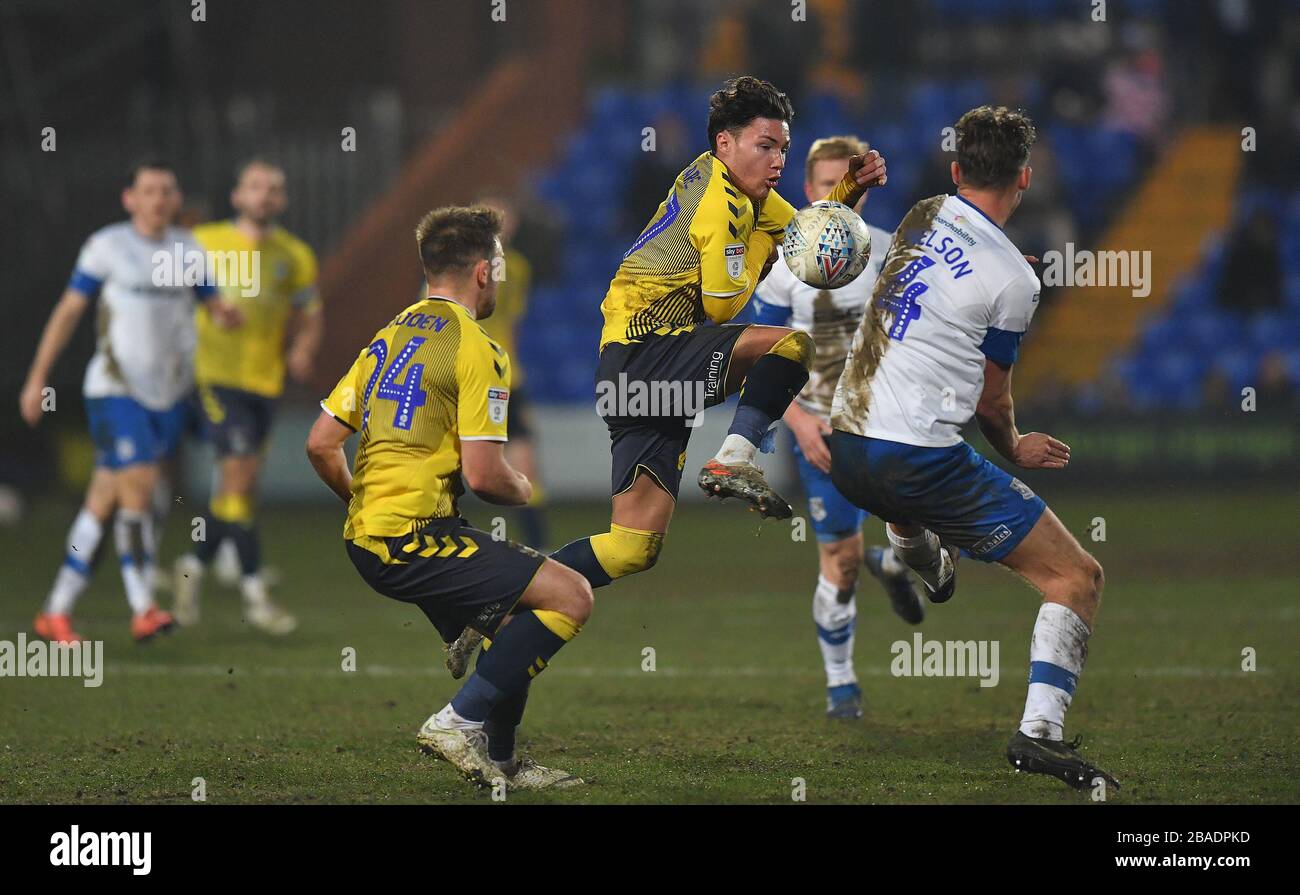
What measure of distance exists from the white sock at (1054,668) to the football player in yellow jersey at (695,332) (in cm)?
120

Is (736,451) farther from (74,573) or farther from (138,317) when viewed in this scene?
A: (138,317)

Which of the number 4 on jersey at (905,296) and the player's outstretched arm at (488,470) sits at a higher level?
the number 4 on jersey at (905,296)

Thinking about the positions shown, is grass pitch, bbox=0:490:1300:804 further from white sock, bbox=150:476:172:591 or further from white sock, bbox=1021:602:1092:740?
white sock, bbox=150:476:172:591

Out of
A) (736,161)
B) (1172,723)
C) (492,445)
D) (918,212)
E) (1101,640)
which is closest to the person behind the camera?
(492,445)

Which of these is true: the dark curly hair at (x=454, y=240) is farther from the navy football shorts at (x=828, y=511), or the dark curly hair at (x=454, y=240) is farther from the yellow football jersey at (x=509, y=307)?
the yellow football jersey at (x=509, y=307)

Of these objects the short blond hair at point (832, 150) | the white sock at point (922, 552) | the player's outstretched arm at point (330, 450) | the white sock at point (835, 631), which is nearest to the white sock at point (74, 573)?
the player's outstretched arm at point (330, 450)

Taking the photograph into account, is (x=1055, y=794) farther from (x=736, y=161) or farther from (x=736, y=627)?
(x=736, y=627)

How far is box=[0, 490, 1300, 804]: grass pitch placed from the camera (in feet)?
19.0

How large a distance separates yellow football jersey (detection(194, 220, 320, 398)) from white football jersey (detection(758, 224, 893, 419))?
156 inches

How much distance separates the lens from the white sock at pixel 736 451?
588 cm

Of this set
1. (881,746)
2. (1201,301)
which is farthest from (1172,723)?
(1201,301)

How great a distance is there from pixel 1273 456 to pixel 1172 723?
10.4 metres

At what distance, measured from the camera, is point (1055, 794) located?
18.3ft

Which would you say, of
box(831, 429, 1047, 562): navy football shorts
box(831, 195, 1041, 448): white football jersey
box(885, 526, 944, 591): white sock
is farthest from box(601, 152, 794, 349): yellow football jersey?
box(885, 526, 944, 591): white sock
